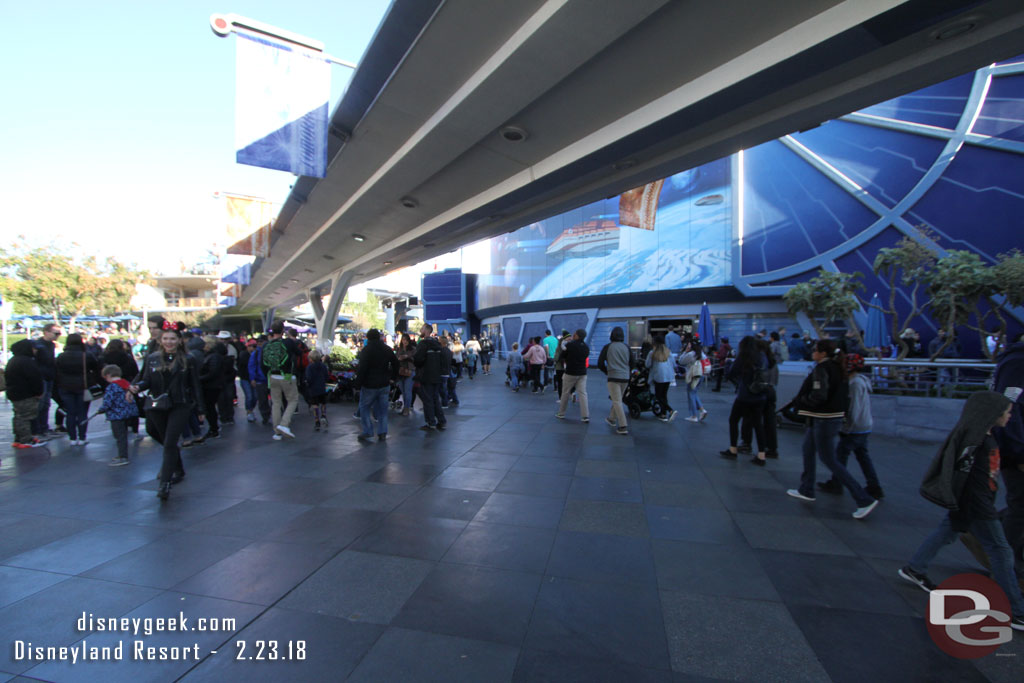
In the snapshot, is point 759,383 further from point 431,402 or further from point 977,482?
point 431,402

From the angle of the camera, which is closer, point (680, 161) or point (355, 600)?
point (355, 600)

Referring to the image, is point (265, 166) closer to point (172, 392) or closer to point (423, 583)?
point (172, 392)

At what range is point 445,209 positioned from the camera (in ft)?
32.7

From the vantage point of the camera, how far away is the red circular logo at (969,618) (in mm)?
2375

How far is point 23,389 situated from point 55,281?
2961cm

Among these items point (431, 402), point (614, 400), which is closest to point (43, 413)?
point (431, 402)

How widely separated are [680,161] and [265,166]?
583cm

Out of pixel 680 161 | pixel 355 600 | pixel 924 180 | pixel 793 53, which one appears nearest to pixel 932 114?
pixel 924 180

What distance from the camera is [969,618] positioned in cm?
255

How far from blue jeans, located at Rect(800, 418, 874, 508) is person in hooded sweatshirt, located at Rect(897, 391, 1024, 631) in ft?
4.25

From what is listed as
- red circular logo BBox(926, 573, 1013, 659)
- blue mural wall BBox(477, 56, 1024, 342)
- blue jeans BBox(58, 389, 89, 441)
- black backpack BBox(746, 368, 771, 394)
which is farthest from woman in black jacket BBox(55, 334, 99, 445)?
blue mural wall BBox(477, 56, 1024, 342)

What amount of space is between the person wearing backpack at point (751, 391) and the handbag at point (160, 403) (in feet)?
22.9

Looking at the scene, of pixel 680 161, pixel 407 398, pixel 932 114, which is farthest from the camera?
pixel 932 114

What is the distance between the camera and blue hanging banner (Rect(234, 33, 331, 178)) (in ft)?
17.9
